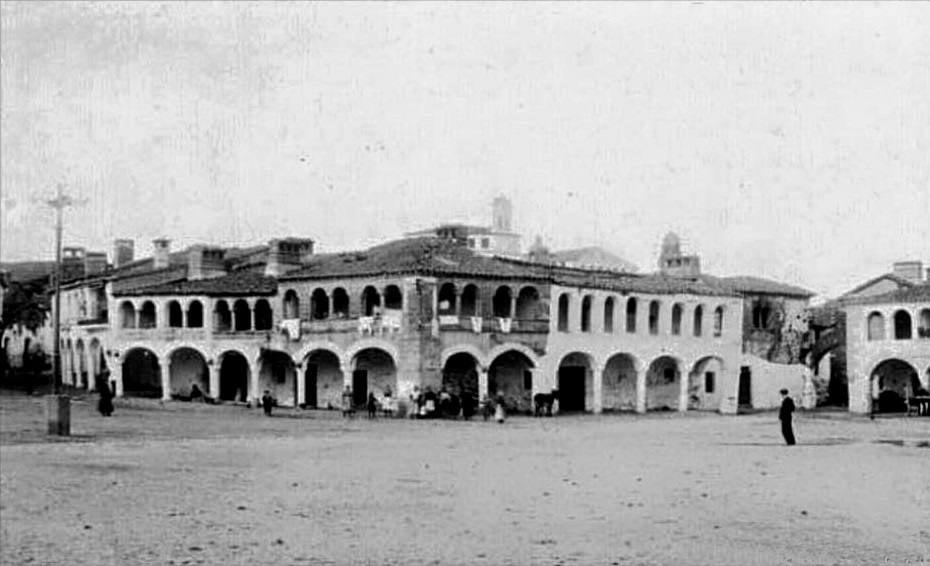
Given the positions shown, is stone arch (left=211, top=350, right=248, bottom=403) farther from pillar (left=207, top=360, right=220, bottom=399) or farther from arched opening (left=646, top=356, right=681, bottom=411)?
arched opening (left=646, top=356, right=681, bottom=411)

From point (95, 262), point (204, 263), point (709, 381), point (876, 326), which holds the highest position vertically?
point (95, 262)

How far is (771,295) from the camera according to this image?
58.4 meters

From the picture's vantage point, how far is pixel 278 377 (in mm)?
49906

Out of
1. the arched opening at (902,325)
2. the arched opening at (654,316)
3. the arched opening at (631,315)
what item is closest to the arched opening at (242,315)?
the arched opening at (631,315)

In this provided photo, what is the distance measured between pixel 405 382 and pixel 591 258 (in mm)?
56538

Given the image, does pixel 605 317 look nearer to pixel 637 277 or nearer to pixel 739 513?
pixel 637 277

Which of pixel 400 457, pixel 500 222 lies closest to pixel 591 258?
pixel 500 222

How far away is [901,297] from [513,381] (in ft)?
47.0

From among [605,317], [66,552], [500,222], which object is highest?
[500,222]

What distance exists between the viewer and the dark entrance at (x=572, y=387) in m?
48.8

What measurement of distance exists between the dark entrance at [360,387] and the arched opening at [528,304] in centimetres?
590

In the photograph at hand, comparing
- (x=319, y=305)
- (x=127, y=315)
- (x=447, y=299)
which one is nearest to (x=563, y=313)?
(x=447, y=299)

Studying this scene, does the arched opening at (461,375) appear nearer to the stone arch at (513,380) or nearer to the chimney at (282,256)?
the stone arch at (513,380)

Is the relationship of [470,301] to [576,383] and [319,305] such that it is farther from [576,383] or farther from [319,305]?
[576,383]
